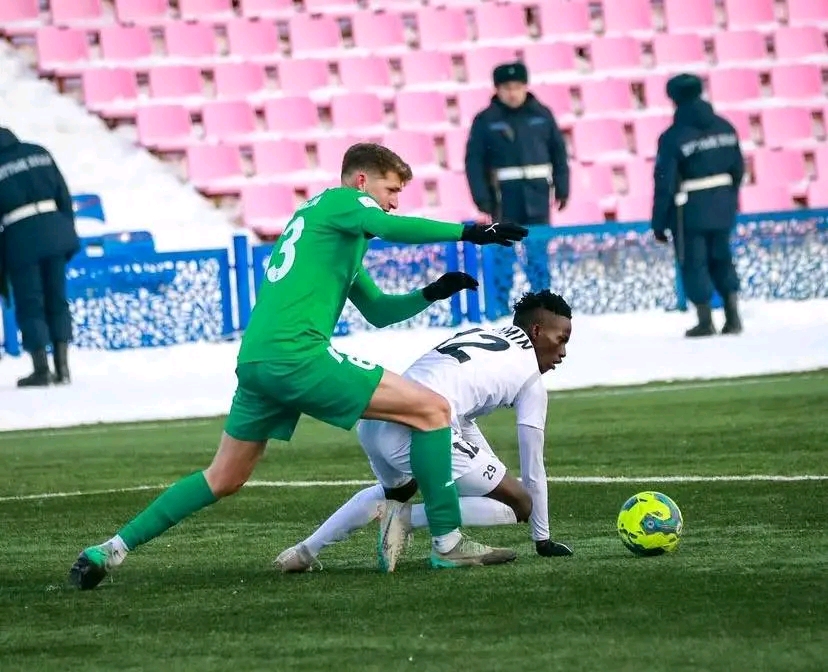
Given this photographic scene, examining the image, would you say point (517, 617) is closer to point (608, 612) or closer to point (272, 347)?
point (608, 612)

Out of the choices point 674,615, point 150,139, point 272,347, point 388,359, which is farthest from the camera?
point 150,139

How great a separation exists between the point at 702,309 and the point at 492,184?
2.26m

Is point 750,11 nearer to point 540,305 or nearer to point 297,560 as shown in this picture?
point 540,305

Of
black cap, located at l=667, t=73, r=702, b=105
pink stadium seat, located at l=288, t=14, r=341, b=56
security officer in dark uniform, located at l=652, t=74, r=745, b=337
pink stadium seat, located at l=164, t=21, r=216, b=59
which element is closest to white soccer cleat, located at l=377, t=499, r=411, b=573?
security officer in dark uniform, located at l=652, t=74, r=745, b=337

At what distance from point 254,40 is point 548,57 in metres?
3.56

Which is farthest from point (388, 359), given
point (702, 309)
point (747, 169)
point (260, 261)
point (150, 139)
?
point (747, 169)

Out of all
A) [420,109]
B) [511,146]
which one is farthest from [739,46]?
[511,146]

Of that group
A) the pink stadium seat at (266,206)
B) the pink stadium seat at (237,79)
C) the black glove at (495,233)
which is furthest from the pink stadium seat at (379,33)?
the black glove at (495,233)

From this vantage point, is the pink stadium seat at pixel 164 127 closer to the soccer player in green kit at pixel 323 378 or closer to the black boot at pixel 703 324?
the black boot at pixel 703 324

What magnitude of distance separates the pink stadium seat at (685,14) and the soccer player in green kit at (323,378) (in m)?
18.1

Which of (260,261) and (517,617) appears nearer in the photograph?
(517,617)

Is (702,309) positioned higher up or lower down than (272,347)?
lower down

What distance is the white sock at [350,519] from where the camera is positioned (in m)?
6.30

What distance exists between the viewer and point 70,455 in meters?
11.6
